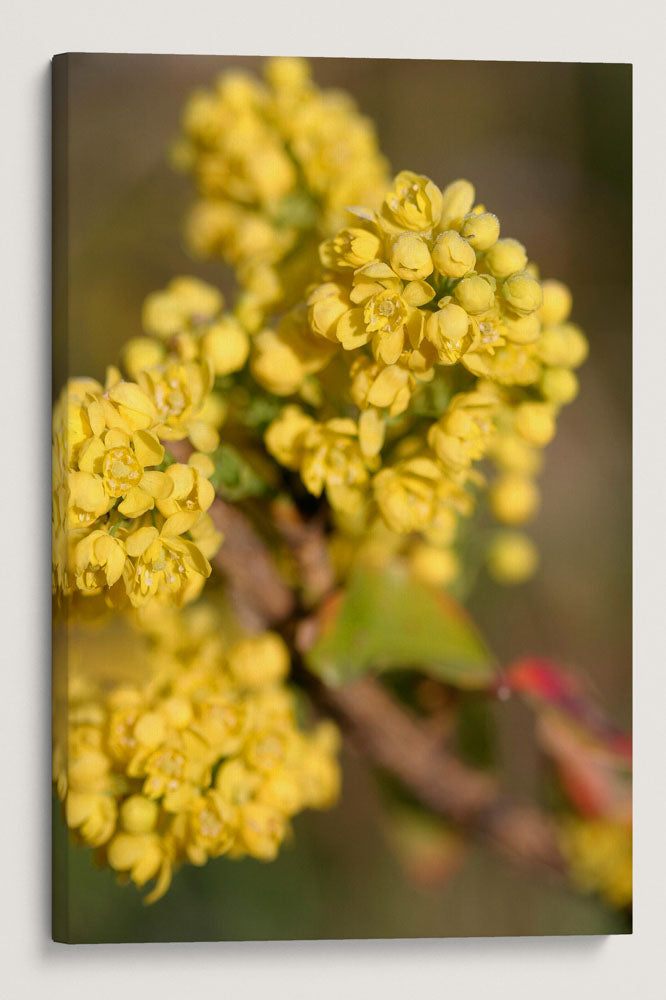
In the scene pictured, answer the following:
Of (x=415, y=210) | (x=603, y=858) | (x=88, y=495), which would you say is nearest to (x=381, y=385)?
(x=415, y=210)

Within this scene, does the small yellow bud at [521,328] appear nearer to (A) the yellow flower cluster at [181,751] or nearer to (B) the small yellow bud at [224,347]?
(B) the small yellow bud at [224,347]

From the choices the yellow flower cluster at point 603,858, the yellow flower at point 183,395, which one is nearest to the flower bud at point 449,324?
the yellow flower at point 183,395

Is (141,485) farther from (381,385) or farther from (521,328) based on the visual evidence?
(521,328)

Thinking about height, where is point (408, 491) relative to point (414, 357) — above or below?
below

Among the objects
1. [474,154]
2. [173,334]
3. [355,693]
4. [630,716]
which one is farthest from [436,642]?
[474,154]

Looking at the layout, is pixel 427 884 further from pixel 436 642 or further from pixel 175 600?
pixel 175 600

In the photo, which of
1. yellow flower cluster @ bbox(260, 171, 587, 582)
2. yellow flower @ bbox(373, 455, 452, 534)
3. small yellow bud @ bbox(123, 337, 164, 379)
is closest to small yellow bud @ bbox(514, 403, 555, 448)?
yellow flower cluster @ bbox(260, 171, 587, 582)
